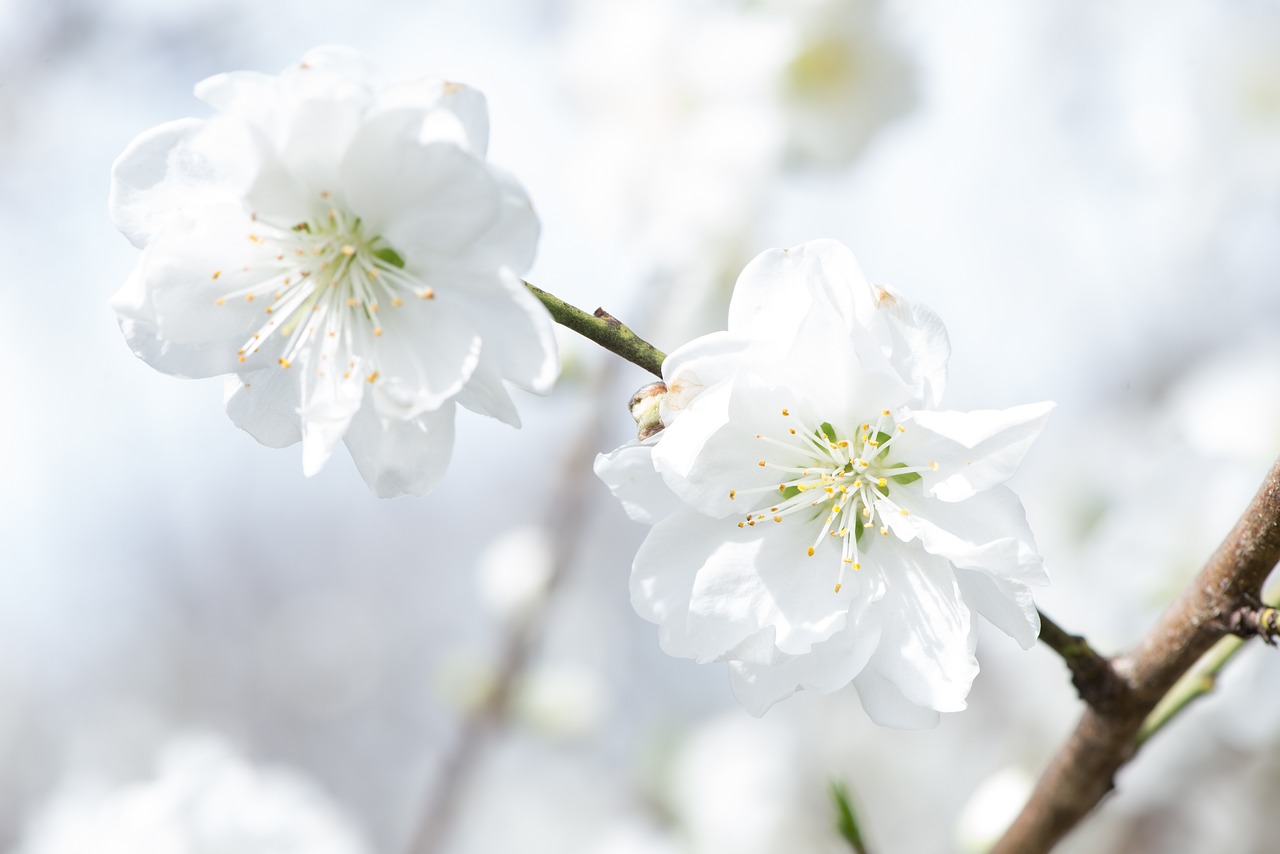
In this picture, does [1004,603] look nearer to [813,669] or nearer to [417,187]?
[813,669]

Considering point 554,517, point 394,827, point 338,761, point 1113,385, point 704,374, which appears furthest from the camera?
point 338,761

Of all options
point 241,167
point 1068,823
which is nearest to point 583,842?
point 1068,823

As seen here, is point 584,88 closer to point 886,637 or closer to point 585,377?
point 585,377

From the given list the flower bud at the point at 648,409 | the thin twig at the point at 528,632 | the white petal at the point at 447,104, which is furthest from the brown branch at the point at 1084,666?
the thin twig at the point at 528,632

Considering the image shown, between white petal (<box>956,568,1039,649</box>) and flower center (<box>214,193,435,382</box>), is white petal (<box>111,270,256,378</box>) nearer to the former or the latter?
flower center (<box>214,193,435,382</box>)

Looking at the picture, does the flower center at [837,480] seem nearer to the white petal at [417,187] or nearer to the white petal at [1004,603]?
the white petal at [1004,603]

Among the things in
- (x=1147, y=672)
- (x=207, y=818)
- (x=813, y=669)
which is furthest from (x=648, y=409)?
(x=207, y=818)

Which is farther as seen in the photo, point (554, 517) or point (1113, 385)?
point (1113, 385)
